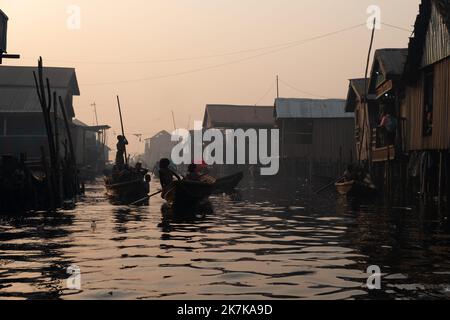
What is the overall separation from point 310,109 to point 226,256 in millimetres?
45167

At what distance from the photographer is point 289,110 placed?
5681cm

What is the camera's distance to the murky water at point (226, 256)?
29.4 ft

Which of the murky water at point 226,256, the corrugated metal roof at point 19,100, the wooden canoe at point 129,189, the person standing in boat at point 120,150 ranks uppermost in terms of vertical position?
the corrugated metal roof at point 19,100

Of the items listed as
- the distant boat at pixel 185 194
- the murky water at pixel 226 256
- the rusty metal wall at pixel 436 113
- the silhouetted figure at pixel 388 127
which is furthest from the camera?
the silhouetted figure at pixel 388 127

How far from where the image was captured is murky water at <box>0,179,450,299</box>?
29.4 feet

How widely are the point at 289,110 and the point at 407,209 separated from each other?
33.7 metres

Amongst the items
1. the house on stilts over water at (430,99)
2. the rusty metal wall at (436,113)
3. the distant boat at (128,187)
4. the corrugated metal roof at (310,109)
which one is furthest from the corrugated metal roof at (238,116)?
the rusty metal wall at (436,113)

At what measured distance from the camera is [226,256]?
12.2 metres

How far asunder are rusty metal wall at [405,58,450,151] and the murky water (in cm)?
448

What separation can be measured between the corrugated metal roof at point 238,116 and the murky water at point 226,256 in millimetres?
47992

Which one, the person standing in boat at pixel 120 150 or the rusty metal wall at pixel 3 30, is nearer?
the rusty metal wall at pixel 3 30

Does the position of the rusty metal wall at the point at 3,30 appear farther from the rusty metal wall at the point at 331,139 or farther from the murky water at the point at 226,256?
the rusty metal wall at the point at 331,139

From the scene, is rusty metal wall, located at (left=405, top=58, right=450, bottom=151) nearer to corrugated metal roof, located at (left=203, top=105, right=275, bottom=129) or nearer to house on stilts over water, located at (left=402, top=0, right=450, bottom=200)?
house on stilts over water, located at (left=402, top=0, right=450, bottom=200)

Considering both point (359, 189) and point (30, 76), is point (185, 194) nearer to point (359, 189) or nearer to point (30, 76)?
point (359, 189)
